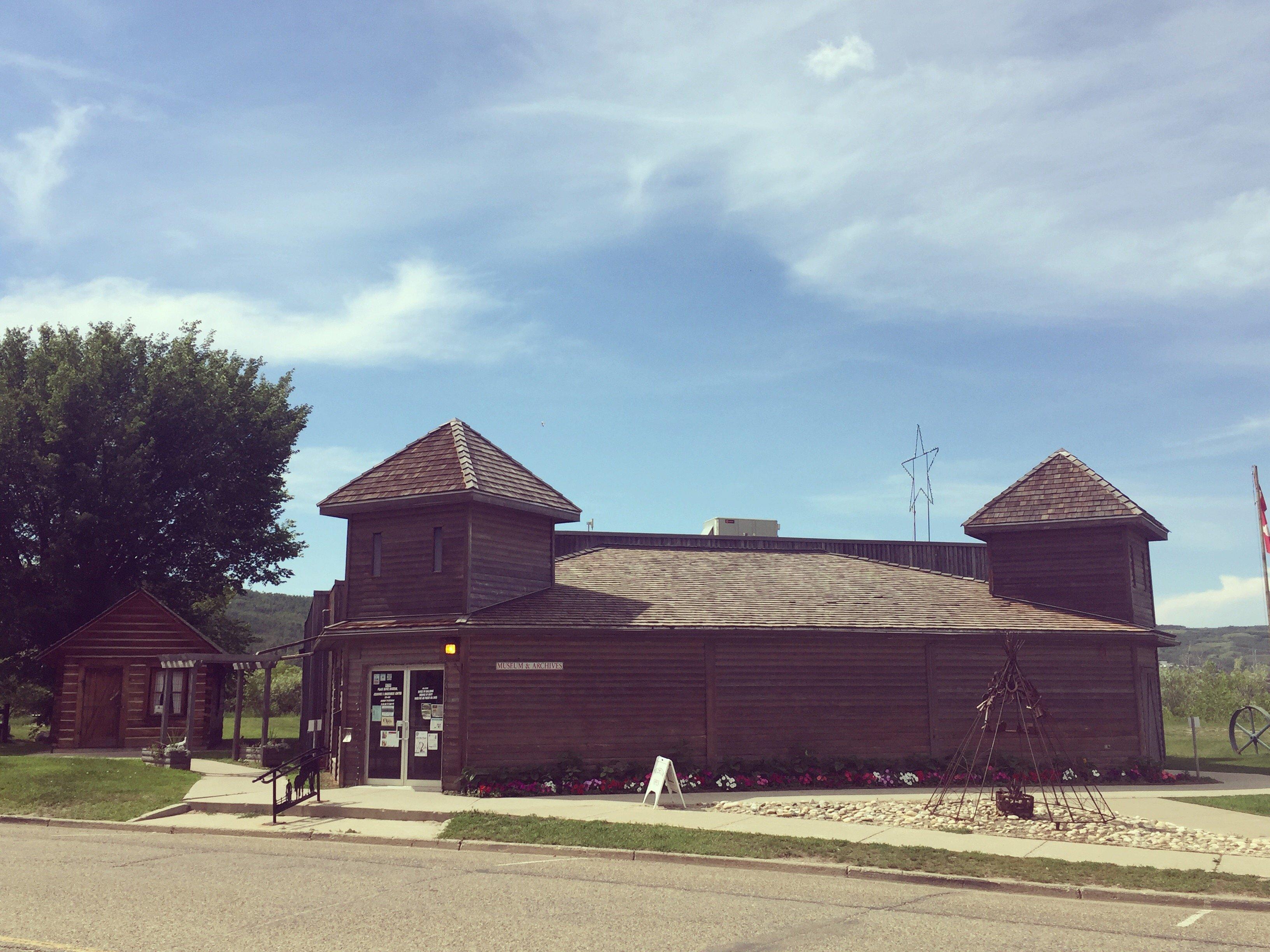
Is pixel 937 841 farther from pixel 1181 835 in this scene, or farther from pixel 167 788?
pixel 167 788

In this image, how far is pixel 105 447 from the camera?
38469 millimetres

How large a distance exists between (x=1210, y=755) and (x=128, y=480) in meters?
38.2

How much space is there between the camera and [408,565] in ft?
78.9

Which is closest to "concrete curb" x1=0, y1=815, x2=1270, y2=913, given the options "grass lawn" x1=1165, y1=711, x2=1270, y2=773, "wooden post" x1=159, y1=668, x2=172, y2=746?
"wooden post" x1=159, y1=668, x2=172, y2=746

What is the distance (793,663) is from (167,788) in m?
13.8

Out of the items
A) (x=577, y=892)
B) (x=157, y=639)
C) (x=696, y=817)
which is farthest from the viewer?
(x=157, y=639)

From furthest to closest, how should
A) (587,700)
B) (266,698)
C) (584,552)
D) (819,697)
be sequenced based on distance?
(584,552) < (266,698) < (819,697) < (587,700)

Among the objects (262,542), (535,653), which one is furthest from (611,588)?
(262,542)

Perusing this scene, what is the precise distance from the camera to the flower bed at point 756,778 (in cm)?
2136

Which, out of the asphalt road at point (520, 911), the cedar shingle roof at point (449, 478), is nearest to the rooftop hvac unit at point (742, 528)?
the cedar shingle roof at point (449, 478)

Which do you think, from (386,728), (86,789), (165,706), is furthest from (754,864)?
(165,706)

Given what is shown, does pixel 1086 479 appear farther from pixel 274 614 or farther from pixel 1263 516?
pixel 274 614

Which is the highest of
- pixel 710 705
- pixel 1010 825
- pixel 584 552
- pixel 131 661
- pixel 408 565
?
pixel 584 552

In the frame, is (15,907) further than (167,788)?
No
